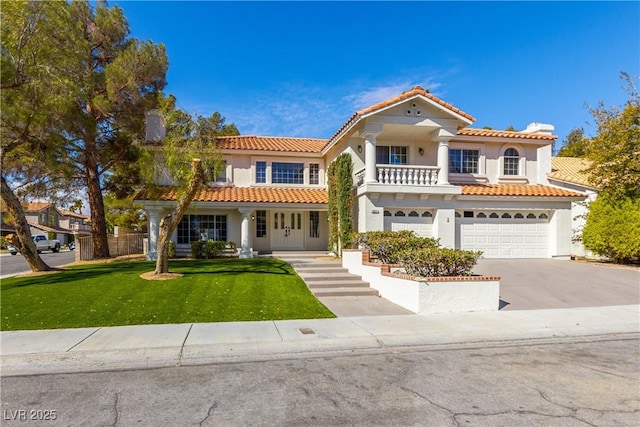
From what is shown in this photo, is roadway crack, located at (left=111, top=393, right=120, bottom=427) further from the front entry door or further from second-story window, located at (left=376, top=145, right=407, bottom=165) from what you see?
second-story window, located at (left=376, top=145, right=407, bottom=165)

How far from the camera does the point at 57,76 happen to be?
12.4 metres

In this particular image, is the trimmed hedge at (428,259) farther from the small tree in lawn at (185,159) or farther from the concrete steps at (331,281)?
the small tree in lawn at (185,159)

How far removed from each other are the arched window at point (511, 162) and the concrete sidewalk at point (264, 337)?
11466mm

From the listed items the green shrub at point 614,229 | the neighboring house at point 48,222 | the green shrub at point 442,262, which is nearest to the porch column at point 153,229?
the green shrub at point 442,262

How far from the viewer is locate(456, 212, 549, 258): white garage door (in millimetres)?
17000

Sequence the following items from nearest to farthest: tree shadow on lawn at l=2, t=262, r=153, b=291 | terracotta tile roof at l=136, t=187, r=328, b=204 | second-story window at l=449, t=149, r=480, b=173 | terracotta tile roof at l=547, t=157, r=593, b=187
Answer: tree shadow on lawn at l=2, t=262, r=153, b=291
terracotta tile roof at l=136, t=187, r=328, b=204
terracotta tile roof at l=547, t=157, r=593, b=187
second-story window at l=449, t=149, r=480, b=173

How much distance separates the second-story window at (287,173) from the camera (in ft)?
64.3

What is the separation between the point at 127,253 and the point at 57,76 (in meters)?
11.3

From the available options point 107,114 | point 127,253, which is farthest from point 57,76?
point 127,253

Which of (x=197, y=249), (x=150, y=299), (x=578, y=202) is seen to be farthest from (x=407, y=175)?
(x=150, y=299)

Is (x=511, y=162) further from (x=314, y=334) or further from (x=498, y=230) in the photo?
(x=314, y=334)

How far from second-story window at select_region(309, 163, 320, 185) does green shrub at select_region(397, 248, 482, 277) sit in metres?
10.9

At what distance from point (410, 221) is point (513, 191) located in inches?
211

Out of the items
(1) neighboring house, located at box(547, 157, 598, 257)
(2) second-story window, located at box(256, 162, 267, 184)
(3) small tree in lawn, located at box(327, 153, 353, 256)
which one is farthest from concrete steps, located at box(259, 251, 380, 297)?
(1) neighboring house, located at box(547, 157, 598, 257)
